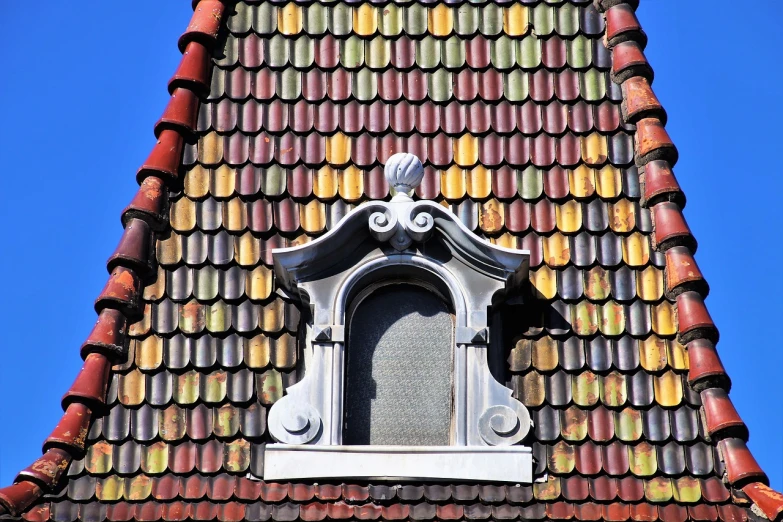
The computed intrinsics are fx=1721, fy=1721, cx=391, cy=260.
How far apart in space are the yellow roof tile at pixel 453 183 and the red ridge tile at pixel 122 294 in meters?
2.25

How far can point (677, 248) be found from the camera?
11656mm

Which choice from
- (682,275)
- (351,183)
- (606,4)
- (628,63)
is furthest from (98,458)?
(606,4)

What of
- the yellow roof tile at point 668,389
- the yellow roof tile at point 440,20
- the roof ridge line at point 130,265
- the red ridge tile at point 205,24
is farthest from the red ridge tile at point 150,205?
the yellow roof tile at point 668,389

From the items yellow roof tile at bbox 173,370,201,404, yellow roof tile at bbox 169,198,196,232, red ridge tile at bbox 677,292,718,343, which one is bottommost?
yellow roof tile at bbox 173,370,201,404

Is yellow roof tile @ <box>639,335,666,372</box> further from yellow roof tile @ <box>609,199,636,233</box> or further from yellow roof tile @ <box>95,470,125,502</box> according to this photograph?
yellow roof tile @ <box>95,470,125,502</box>

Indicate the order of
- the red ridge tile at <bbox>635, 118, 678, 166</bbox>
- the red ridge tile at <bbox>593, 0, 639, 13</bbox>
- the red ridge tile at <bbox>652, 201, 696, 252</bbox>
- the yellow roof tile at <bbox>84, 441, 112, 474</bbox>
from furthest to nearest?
the red ridge tile at <bbox>593, 0, 639, 13</bbox>, the red ridge tile at <bbox>635, 118, 678, 166</bbox>, the red ridge tile at <bbox>652, 201, 696, 252</bbox>, the yellow roof tile at <bbox>84, 441, 112, 474</bbox>

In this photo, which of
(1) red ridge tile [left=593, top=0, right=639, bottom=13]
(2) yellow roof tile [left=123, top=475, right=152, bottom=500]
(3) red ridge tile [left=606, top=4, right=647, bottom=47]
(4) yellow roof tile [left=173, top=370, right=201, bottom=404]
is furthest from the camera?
(1) red ridge tile [left=593, top=0, right=639, bottom=13]

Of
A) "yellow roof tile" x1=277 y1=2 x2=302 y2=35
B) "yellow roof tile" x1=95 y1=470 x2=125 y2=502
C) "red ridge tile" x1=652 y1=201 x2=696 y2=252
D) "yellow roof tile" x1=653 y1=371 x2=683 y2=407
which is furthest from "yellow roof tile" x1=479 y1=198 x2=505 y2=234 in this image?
"yellow roof tile" x1=95 y1=470 x2=125 y2=502

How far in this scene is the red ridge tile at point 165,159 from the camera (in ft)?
39.3

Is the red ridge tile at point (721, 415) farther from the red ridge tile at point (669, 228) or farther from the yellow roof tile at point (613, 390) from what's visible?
the red ridge tile at point (669, 228)

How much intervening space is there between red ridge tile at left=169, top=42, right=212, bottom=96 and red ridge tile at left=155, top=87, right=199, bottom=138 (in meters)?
0.04

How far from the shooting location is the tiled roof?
1058 centimetres

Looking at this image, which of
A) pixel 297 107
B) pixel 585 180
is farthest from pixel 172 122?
pixel 585 180

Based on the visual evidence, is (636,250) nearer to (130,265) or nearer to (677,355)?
(677,355)
